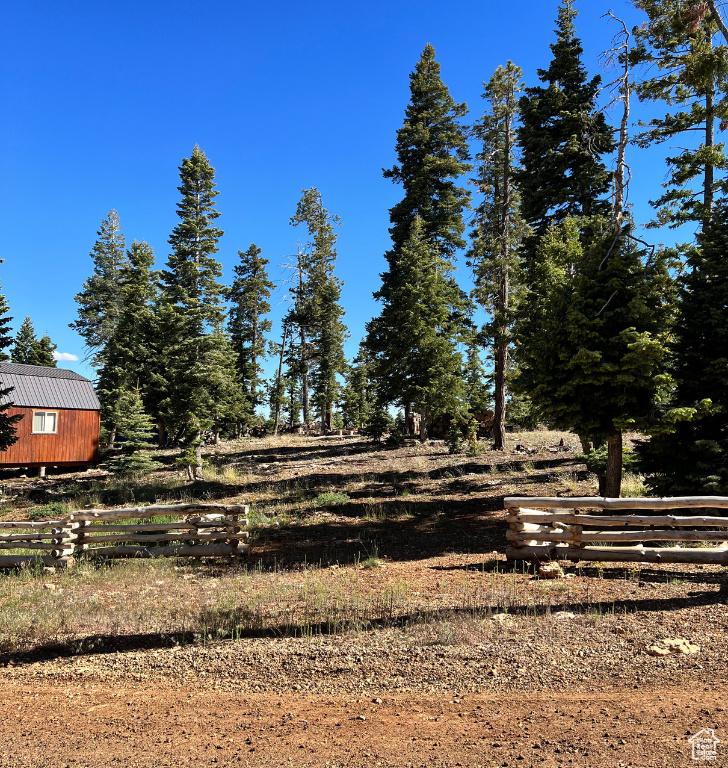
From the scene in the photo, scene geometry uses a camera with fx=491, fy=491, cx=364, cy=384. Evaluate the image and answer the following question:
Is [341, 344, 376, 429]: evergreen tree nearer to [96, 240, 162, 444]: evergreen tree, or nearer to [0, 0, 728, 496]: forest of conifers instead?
[0, 0, 728, 496]: forest of conifers

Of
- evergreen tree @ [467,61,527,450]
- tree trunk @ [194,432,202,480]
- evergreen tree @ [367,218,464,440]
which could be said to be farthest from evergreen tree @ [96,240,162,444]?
evergreen tree @ [467,61,527,450]

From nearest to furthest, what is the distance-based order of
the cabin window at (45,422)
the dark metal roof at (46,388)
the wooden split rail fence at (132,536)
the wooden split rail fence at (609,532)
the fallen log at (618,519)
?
the fallen log at (618,519) → the wooden split rail fence at (609,532) → the wooden split rail fence at (132,536) → the dark metal roof at (46,388) → the cabin window at (45,422)

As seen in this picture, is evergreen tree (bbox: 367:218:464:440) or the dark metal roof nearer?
evergreen tree (bbox: 367:218:464:440)

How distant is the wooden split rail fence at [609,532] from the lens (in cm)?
858

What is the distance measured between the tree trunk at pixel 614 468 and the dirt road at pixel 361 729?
805cm

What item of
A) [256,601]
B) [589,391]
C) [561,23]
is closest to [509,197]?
[561,23]

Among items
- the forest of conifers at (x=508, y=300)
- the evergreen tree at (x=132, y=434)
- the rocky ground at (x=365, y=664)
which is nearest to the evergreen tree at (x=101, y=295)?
the forest of conifers at (x=508, y=300)

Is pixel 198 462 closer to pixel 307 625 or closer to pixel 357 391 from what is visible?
pixel 307 625

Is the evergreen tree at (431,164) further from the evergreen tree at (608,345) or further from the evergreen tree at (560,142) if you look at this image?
the evergreen tree at (608,345)

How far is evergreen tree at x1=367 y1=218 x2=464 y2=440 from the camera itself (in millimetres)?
24734

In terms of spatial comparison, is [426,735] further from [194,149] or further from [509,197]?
[194,149]

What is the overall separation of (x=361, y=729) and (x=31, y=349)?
55550 mm

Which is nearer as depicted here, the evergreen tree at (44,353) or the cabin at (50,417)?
the cabin at (50,417)

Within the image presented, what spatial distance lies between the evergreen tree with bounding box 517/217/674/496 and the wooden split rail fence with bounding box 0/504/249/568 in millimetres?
8426
